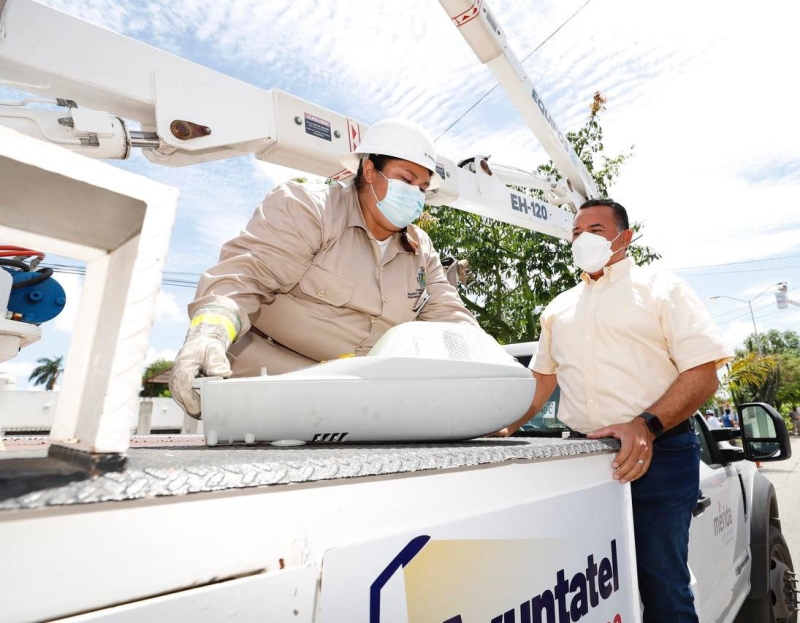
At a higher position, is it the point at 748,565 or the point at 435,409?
the point at 435,409

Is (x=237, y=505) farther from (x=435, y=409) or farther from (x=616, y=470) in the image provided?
(x=616, y=470)

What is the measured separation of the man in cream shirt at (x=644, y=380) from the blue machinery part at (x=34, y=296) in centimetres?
183

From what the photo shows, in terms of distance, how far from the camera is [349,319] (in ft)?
7.27

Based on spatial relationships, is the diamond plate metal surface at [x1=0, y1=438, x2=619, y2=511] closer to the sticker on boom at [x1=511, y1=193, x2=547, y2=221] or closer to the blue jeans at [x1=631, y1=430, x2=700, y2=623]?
the blue jeans at [x1=631, y1=430, x2=700, y2=623]

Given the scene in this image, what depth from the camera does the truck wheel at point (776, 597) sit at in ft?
11.2

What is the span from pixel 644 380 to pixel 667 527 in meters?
0.51

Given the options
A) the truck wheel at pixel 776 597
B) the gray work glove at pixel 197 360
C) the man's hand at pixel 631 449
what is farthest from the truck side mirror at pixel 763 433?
the gray work glove at pixel 197 360

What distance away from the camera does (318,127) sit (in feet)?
11.3

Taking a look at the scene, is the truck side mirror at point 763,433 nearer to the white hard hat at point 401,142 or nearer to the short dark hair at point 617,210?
the short dark hair at point 617,210

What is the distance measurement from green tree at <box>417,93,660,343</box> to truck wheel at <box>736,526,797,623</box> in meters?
6.51

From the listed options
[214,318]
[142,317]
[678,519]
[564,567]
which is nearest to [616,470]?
[564,567]

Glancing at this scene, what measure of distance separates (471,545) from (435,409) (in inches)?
13.6

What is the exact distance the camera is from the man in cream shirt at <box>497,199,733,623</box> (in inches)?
Result: 72.7

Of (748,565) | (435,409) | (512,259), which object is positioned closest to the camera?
(435,409)
